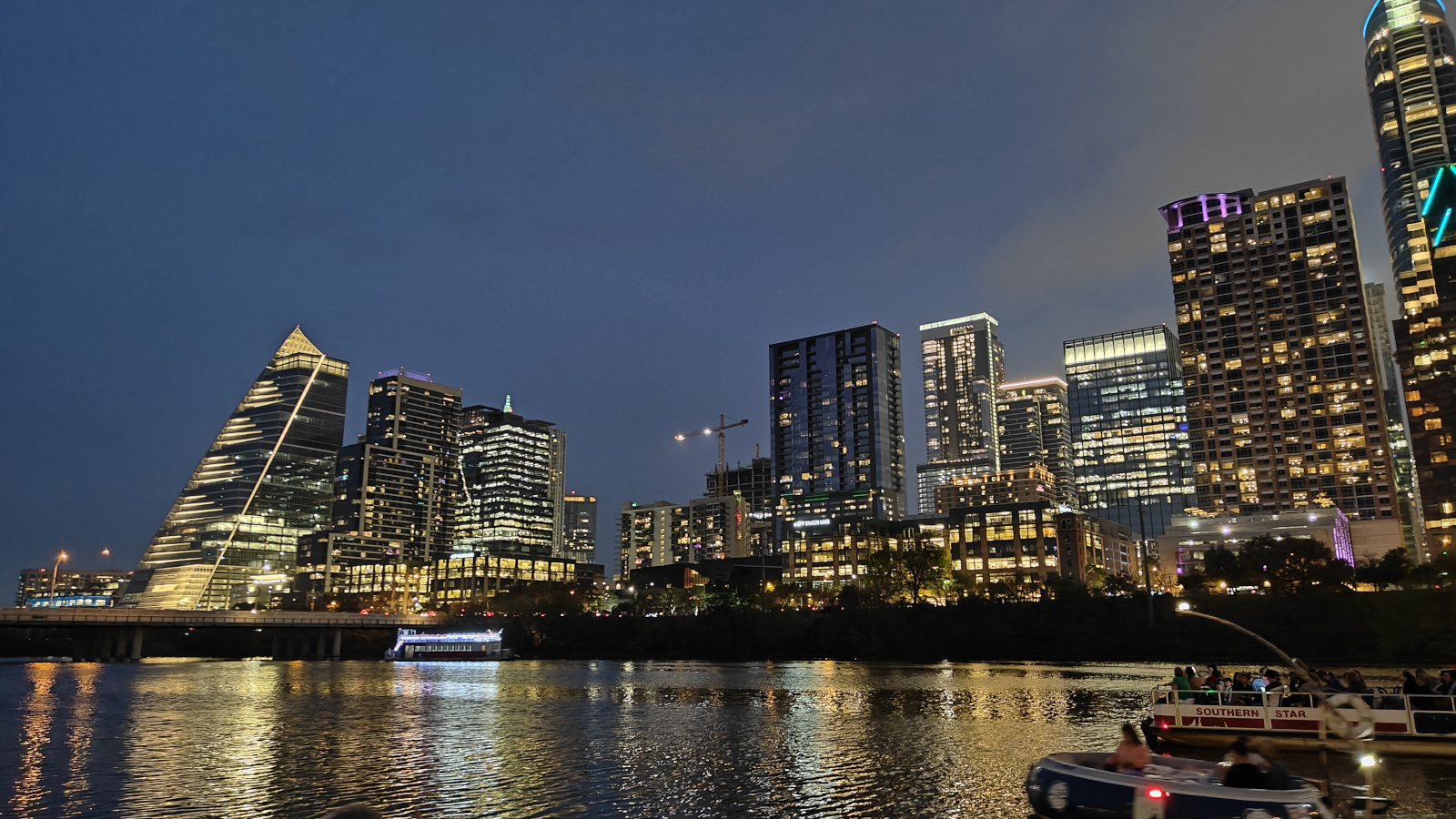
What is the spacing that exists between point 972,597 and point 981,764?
401 feet

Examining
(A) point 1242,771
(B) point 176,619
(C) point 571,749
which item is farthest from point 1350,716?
(B) point 176,619

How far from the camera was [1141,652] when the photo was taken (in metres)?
129

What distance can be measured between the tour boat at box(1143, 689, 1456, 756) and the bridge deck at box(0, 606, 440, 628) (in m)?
161

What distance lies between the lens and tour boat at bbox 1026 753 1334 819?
21.2m

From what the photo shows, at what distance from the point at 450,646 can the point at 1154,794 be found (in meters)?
174

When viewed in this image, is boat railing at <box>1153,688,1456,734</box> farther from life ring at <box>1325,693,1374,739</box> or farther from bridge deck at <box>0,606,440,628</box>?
bridge deck at <box>0,606,440,628</box>

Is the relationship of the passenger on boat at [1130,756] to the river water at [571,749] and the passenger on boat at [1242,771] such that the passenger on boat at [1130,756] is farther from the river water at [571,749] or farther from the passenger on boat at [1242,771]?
the river water at [571,749]

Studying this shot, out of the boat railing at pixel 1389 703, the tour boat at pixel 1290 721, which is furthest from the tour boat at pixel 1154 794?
the boat railing at pixel 1389 703

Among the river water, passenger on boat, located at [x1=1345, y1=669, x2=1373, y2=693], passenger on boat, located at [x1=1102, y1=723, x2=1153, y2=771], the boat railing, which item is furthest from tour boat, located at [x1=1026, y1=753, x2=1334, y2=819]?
passenger on boat, located at [x1=1345, y1=669, x2=1373, y2=693]

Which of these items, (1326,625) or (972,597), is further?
(972,597)

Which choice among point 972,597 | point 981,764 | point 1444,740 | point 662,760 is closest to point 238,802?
point 662,760

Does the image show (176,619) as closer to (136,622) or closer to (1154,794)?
(136,622)

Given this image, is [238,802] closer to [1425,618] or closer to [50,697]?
[50,697]

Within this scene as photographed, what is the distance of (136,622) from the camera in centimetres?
15988
